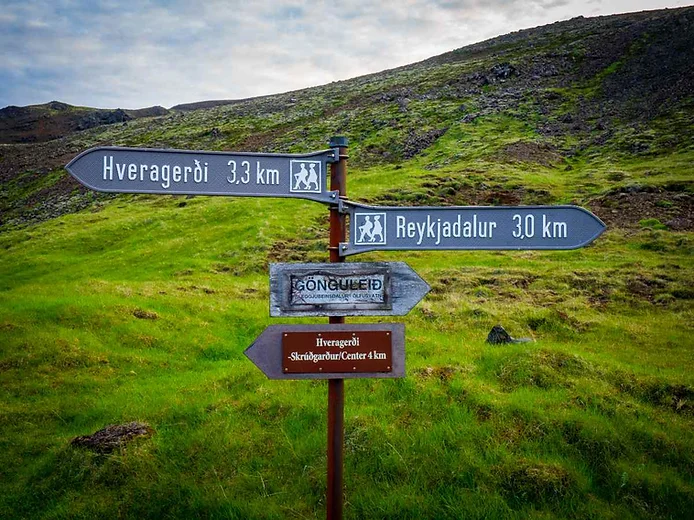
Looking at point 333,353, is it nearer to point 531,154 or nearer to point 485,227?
point 485,227

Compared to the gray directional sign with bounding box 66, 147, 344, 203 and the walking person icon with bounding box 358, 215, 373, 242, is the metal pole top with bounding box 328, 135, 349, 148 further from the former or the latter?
the walking person icon with bounding box 358, 215, 373, 242

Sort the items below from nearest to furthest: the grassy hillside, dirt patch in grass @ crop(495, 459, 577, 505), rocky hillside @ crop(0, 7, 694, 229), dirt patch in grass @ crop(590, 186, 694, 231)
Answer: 1. dirt patch in grass @ crop(495, 459, 577, 505)
2. the grassy hillside
3. dirt patch in grass @ crop(590, 186, 694, 231)
4. rocky hillside @ crop(0, 7, 694, 229)

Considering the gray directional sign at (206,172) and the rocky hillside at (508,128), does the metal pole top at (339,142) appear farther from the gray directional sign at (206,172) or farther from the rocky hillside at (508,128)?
the rocky hillside at (508,128)

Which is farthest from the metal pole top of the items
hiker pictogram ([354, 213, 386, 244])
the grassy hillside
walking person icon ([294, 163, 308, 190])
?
the grassy hillside

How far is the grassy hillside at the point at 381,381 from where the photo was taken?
569 cm

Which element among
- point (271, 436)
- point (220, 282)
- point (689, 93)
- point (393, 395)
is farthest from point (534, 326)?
point (689, 93)

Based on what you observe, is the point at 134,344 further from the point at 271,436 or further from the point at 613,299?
the point at 613,299

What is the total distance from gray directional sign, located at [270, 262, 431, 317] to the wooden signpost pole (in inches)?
6.5

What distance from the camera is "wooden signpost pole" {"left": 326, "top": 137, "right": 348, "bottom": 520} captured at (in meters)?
4.77

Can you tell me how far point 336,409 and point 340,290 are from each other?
112 cm

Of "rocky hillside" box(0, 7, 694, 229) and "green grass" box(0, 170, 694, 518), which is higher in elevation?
"rocky hillside" box(0, 7, 694, 229)

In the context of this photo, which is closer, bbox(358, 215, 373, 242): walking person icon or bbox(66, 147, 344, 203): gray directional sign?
bbox(66, 147, 344, 203): gray directional sign

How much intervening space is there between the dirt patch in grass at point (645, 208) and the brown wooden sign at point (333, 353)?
24.7m

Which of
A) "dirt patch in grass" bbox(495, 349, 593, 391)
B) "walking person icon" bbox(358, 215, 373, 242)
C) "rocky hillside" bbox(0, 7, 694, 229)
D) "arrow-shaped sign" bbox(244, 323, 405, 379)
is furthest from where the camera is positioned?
"rocky hillside" bbox(0, 7, 694, 229)
